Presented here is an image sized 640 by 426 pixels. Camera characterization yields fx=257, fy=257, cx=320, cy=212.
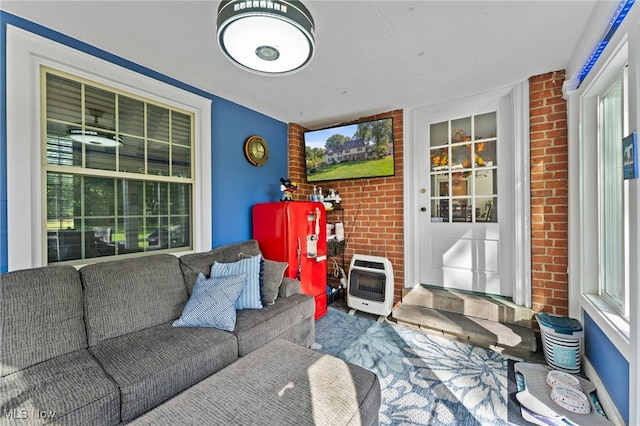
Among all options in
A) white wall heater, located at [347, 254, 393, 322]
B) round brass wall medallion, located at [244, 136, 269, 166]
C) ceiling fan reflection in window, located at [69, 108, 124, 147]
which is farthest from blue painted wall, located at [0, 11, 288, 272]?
white wall heater, located at [347, 254, 393, 322]

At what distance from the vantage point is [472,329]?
2.39m

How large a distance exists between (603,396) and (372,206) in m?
2.43

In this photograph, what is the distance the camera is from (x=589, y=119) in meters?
2.00

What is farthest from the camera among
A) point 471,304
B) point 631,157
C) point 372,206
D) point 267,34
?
point 372,206

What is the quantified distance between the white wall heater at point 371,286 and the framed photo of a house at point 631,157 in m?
2.00

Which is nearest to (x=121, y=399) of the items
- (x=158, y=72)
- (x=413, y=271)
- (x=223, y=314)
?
(x=223, y=314)

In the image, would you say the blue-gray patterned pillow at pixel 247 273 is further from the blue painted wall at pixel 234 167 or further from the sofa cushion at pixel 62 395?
the sofa cushion at pixel 62 395

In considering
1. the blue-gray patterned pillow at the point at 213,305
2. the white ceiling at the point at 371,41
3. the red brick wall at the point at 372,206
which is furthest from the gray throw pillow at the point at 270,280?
the white ceiling at the point at 371,41

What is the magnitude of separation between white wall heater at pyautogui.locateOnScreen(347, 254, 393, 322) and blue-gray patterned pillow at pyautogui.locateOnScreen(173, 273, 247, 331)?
1.56 metres

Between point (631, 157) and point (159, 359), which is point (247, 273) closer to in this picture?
point (159, 359)

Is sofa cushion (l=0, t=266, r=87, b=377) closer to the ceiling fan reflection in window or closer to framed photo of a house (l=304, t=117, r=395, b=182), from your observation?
the ceiling fan reflection in window

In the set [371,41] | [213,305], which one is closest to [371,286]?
[213,305]

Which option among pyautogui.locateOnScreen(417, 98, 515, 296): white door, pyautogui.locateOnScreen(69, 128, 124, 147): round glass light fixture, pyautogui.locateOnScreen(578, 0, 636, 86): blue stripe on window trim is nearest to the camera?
pyautogui.locateOnScreen(578, 0, 636, 86): blue stripe on window trim

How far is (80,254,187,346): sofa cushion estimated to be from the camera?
1.63 m
